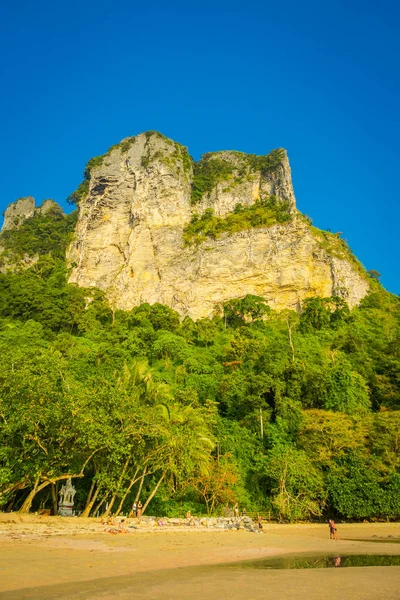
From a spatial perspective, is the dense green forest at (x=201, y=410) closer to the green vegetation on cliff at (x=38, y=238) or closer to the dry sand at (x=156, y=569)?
the dry sand at (x=156, y=569)

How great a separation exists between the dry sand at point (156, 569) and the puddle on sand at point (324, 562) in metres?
0.65

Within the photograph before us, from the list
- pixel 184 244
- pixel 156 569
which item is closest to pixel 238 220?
pixel 184 244

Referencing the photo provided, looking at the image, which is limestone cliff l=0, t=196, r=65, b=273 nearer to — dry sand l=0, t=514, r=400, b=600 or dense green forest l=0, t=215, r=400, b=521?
dense green forest l=0, t=215, r=400, b=521

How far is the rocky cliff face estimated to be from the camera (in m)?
57.8

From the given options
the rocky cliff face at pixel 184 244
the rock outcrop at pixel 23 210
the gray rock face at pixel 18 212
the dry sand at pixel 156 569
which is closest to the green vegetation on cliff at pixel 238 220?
the rocky cliff face at pixel 184 244

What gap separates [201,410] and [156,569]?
1790cm

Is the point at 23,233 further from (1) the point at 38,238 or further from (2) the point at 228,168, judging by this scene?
(2) the point at 228,168

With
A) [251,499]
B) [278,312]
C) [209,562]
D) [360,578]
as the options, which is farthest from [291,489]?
[278,312]

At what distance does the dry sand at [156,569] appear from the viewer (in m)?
7.37

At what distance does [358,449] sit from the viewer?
25.5m

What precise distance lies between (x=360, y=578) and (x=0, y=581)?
653 cm

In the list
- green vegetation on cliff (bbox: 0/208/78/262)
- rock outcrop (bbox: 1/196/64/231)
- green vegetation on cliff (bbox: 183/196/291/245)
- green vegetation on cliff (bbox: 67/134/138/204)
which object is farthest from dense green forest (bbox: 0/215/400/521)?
rock outcrop (bbox: 1/196/64/231)

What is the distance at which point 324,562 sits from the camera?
37.7 ft

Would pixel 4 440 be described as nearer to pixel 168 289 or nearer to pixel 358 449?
pixel 358 449
